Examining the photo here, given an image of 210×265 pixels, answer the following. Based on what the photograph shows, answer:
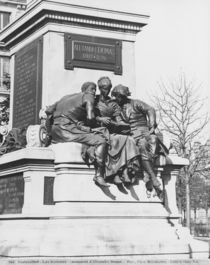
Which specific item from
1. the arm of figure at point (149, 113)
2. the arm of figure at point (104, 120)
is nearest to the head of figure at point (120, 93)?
the arm of figure at point (149, 113)

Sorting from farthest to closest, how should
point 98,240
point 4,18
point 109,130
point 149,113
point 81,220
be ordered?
point 4,18 < point 149,113 < point 109,130 < point 81,220 < point 98,240

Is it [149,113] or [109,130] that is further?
[149,113]

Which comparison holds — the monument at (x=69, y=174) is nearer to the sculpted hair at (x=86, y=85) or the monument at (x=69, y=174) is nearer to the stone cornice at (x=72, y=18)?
the stone cornice at (x=72, y=18)

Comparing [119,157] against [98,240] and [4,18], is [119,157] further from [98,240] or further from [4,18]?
[4,18]

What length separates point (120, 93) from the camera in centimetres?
1277

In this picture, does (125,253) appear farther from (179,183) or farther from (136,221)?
(179,183)

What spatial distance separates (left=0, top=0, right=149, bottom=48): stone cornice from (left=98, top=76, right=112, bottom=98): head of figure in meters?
1.73

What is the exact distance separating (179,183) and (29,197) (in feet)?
64.5

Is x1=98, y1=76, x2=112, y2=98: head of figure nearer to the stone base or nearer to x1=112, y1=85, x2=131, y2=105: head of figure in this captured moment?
x1=112, y1=85, x2=131, y2=105: head of figure

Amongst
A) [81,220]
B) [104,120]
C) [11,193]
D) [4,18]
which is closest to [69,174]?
[81,220]

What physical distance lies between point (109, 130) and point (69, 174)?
1.38 m

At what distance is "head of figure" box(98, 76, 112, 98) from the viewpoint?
12719 mm

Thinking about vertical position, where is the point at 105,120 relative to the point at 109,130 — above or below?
above

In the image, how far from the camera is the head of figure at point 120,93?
12781mm
